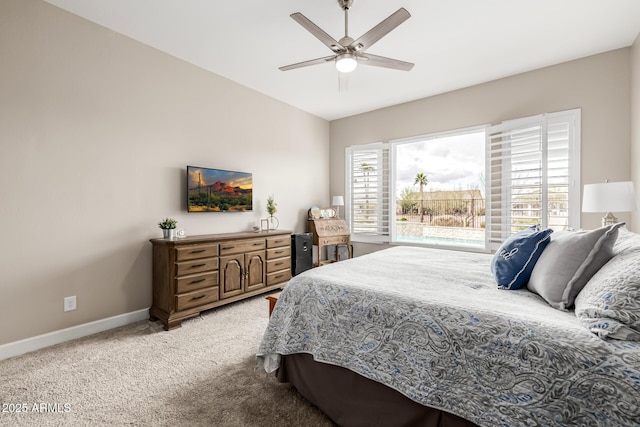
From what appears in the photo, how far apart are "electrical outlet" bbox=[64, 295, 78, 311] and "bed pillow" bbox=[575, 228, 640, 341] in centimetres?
364

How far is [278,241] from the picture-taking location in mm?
3990

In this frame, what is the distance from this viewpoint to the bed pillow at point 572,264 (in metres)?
1.31

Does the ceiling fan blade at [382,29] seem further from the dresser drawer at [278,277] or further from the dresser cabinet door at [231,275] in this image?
the dresser drawer at [278,277]

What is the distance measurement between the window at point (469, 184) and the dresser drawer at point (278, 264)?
1.68m

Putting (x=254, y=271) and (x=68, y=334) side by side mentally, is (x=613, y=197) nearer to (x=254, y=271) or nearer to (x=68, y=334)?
(x=254, y=271)

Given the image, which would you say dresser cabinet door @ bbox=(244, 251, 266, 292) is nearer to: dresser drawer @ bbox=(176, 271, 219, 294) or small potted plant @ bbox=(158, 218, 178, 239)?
dresser drawer @ bbox=(176, 271, 219, 294)

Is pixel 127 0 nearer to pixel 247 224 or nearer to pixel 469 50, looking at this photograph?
pixel 247 224

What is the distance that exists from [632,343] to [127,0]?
380 cm

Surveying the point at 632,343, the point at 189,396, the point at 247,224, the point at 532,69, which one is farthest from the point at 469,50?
the point at 189,396

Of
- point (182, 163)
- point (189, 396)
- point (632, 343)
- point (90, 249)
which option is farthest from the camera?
point (182, 163)

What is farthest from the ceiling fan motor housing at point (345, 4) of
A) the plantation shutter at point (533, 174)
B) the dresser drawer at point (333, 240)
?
the dresser drawer at point (333, 240)

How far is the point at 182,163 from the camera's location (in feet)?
11.3

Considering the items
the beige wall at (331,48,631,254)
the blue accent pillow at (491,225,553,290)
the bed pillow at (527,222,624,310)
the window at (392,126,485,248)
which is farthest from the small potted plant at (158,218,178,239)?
the beige wall at (331,48,631,254)

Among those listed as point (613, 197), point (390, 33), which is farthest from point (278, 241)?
point (613, 197)
